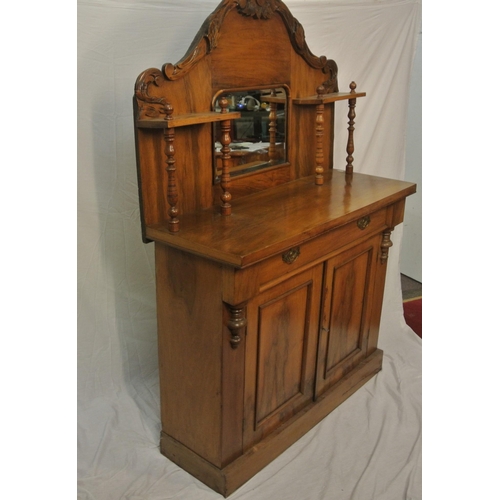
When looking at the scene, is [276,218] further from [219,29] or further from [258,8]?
[258,8]

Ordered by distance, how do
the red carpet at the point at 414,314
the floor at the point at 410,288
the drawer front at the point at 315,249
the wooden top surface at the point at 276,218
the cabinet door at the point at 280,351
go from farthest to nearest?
the floor at the point at 410,288 < the red carpet at the point at 414,314 < the cabinet door at the point at 280,351 < the drawer front at the point at 315,249 < the wooden top surface at the point at 276,218

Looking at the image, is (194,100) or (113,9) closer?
(194,100)

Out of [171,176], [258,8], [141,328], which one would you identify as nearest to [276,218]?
[171,176]

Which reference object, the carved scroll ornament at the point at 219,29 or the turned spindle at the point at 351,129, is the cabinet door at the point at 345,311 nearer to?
the turned spindle at the point at 351,129

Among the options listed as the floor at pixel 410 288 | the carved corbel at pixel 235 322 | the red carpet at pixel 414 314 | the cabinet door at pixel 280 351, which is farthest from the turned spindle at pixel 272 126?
the floor at pixel 410 288

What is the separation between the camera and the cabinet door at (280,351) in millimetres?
2215

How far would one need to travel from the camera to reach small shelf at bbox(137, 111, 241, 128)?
6.45ft

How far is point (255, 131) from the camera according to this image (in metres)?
2.50

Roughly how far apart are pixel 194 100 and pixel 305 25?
3.56 ft

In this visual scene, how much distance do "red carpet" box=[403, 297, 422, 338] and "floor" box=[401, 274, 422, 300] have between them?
7cm

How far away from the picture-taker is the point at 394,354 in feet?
10.7

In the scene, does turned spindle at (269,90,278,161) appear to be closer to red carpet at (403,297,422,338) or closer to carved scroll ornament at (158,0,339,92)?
carved scroll ornament at (158,0,339,92)

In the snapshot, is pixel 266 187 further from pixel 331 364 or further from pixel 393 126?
pixel 393 126

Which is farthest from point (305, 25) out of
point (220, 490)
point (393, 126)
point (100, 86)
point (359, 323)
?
point (220, 490)
